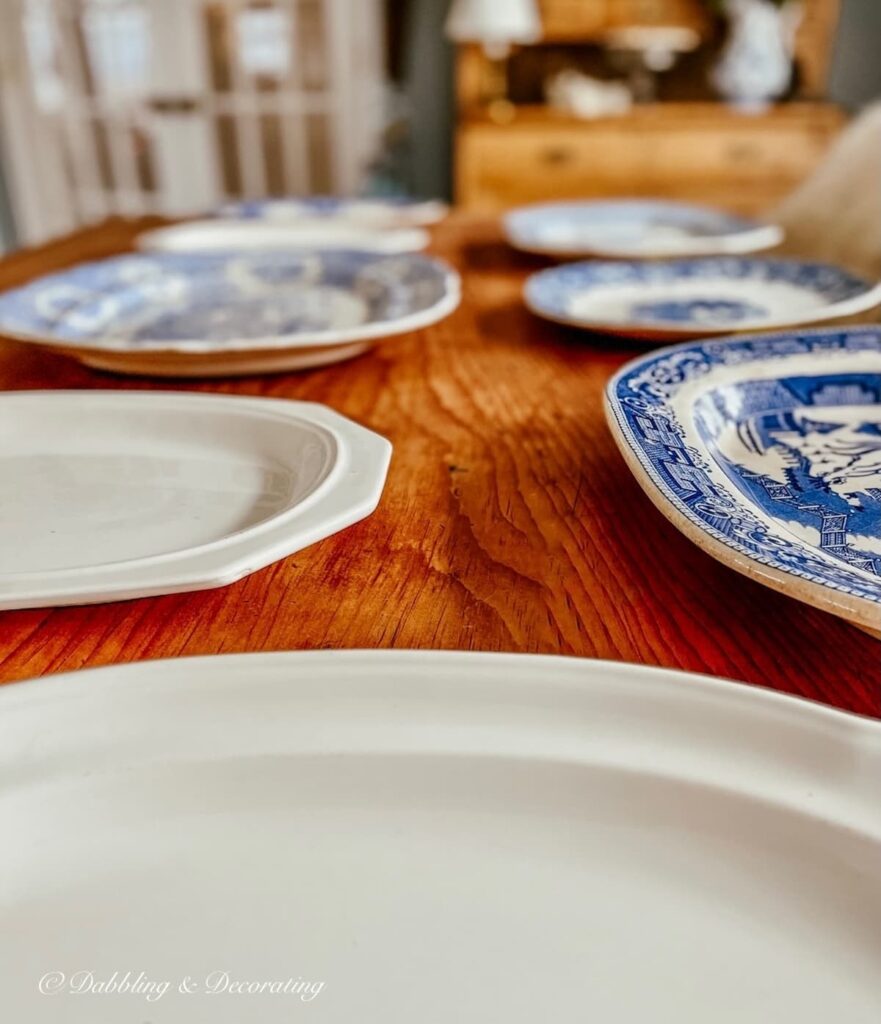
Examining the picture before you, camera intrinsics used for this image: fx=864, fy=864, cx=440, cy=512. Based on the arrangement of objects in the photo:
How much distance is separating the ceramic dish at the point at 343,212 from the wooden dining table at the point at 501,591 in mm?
722

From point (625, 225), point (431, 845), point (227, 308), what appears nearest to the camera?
point (431, 845)

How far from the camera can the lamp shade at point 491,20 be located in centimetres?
229

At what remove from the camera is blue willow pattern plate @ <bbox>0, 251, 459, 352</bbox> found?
0.63 meters

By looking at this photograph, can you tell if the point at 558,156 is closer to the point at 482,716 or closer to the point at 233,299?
the point at 233,299

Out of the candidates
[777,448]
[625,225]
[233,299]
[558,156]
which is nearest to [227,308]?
[233,299]

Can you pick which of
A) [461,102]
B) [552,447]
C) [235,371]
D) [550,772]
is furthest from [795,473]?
[461,102]

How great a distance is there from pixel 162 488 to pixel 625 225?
3.06 ft

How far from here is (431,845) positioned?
26 centimetres

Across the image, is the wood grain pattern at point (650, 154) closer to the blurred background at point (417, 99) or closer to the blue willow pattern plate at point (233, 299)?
the blurred background at point (417, 99)

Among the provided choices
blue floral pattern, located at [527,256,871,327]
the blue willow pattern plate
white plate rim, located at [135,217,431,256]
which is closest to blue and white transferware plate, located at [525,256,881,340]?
blue floral pattern, located at [527,256,871,327]

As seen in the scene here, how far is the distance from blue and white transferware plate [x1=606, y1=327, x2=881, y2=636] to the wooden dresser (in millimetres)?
2198

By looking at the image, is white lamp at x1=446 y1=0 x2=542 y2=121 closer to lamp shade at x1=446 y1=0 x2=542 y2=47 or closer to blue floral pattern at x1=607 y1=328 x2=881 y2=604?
lamp shade at x1=446 y1=0 x2=542 y2=47

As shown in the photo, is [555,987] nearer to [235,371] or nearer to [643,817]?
[643,817]

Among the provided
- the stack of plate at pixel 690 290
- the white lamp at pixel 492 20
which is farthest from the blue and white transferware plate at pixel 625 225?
the white lamp at pixel 492 20
